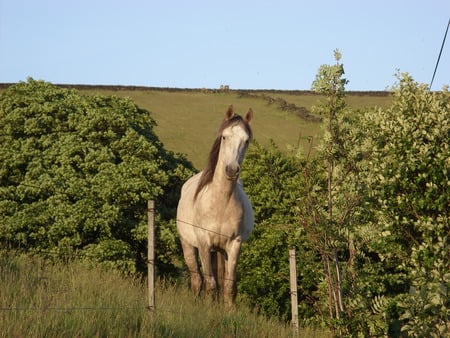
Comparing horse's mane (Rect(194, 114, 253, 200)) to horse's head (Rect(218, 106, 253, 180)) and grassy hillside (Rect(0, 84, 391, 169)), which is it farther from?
grassy hillside (Rect(0, 84, 391, 169))

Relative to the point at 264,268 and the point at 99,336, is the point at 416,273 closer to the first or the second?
A: the point at 99,336

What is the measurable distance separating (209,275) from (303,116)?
49573 mm

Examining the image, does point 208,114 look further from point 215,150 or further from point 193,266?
point 215,150

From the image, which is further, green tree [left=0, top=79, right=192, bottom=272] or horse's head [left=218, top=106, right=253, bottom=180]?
green tree [left=0, top=79, right=192, bottom=272]

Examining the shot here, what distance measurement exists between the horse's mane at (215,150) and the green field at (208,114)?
114 ft

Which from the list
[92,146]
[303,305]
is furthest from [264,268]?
[92,146]

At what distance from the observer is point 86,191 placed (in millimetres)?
19734

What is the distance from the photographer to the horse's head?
13.1m

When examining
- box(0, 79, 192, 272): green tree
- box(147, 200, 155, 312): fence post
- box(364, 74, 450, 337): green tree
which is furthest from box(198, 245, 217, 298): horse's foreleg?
box(147, 200, 155, 312): fence post

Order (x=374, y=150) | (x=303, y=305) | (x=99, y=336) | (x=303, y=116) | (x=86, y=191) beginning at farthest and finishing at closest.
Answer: (x=303, y=116), (x=86, y=191), (x=303, y=305), (x=374, y=150), (x=99, y=336)

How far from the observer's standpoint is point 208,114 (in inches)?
2581

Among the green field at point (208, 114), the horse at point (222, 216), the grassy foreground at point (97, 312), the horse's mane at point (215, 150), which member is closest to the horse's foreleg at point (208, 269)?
the horse at point (222, 216)

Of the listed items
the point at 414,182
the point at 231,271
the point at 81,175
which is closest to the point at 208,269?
the point at 231,271

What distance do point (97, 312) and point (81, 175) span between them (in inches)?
452
